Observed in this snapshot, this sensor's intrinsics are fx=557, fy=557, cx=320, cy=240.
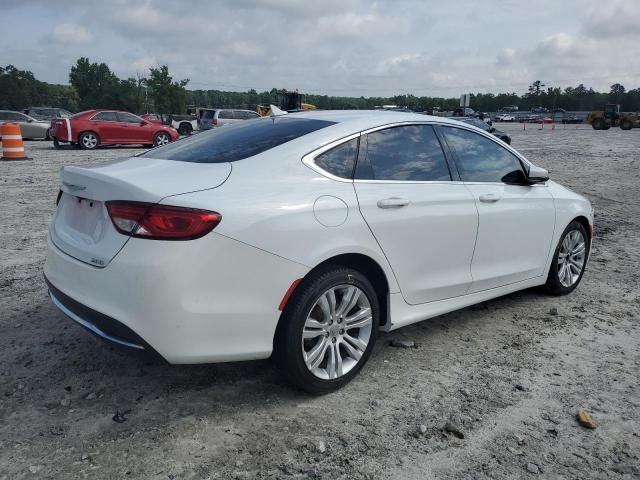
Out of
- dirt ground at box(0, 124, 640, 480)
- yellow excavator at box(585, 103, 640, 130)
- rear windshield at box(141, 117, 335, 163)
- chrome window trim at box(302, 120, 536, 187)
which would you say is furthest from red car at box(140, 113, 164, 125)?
yellow excavator at box(585, 103, 640, 130)

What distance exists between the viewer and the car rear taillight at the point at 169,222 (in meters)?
2.61

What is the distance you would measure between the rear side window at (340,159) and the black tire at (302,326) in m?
0.56

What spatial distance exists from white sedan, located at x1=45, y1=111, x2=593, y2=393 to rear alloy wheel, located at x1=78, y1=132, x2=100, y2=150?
1771 centimetres

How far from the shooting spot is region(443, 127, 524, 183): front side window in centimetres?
405

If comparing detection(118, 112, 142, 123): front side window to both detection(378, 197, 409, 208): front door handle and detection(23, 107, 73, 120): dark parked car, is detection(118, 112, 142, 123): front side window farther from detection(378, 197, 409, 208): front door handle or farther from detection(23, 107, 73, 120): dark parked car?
detection(378, 197, 409, 208): front door handle

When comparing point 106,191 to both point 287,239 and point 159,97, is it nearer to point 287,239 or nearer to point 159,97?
point 287,239

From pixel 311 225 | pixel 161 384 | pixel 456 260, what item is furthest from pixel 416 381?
pixel 161 384

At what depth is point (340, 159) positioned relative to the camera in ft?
10.8

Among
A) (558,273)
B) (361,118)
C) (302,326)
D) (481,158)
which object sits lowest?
(558,273)

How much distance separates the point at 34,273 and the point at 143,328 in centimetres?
324

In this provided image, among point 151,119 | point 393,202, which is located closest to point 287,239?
point 393,202

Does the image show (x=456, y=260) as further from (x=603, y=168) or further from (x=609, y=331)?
(x=603, y=168)

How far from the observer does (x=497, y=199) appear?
162 inches

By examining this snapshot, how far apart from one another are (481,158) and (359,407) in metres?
2.17
